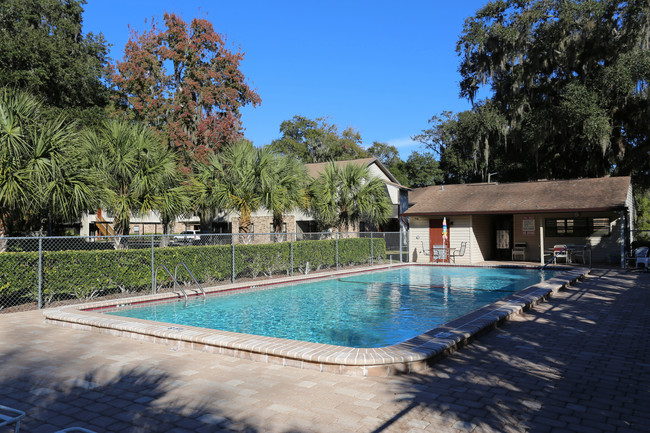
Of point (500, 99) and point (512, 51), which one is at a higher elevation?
point (512, 51)

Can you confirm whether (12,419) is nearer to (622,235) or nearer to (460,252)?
(622,235)

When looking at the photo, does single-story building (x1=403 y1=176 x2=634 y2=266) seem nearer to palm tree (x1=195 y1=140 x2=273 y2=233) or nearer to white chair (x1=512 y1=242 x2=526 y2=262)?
white chair (x1=512 y1=242 x2=526 y2=262)

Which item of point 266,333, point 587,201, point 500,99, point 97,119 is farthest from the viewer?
point 500,99

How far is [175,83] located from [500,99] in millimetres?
19184

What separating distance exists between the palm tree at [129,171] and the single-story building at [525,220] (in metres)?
12.3

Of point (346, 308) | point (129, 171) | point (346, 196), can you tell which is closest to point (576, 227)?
point (346, 196)

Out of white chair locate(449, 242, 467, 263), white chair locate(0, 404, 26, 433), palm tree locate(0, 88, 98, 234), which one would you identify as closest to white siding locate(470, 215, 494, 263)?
white chair locate(449, 242, 467, 263)

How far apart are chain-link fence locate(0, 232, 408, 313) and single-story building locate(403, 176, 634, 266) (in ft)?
24.7

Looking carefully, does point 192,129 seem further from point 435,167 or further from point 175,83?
point 435,167

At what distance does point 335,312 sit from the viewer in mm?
9633

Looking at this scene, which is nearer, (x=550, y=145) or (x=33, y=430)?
(x=33, y=430)

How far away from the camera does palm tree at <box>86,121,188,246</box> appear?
1304cm

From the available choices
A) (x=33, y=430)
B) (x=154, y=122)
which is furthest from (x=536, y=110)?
(x=33, y=430)

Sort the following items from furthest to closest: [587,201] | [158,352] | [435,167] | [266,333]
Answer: [435,167] < [587,201] < [266,333] < [158,352]
